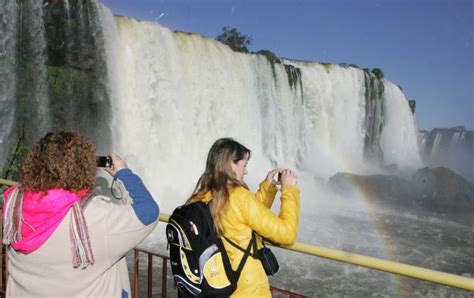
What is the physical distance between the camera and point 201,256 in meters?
2.28

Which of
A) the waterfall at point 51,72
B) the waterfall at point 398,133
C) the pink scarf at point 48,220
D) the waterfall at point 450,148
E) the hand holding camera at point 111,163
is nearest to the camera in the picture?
the pink scarf at point 48,220

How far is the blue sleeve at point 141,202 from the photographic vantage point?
202cm

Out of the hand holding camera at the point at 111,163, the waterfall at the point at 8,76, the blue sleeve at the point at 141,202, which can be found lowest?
the blue sleeve at the point at 141,202

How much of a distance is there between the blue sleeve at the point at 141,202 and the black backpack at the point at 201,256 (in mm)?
277

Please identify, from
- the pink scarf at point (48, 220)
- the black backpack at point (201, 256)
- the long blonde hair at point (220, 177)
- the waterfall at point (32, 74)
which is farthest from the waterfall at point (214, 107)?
the pink scarf at point (48, 220)

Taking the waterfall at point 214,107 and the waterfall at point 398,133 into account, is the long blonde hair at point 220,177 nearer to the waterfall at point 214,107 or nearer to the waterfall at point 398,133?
the waterfall at point 214,107

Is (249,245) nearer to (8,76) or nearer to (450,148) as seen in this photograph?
(8,76)

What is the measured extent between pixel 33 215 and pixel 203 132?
17046 mm

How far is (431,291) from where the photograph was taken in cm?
1023

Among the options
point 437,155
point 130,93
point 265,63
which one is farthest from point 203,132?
point 437,155

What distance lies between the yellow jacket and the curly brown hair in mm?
650

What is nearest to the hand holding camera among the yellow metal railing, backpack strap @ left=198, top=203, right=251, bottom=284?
backpack strap @ left=198, top=203, right=251, bottom=284

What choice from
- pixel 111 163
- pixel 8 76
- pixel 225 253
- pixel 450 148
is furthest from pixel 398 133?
pixel 111 163

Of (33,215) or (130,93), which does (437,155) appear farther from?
(33,215)
